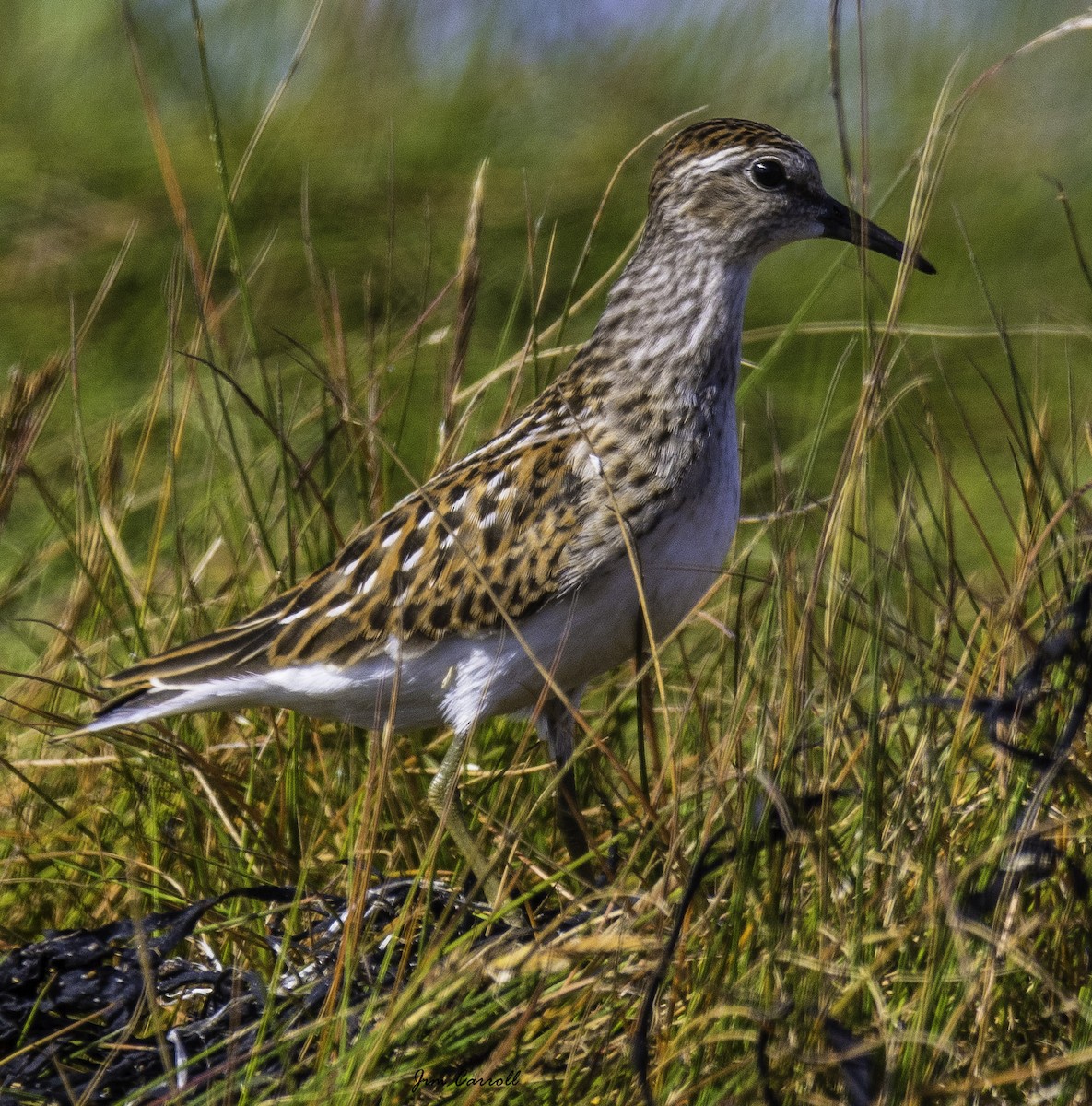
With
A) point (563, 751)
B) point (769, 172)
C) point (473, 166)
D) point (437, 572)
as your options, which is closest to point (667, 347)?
point (769, 172)

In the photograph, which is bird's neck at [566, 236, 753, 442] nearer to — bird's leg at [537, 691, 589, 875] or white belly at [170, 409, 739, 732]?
white belly at [170, 409, 739, 732]

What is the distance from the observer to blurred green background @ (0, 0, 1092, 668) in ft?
27.4

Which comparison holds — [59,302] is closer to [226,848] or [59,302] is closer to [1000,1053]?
[226,848]

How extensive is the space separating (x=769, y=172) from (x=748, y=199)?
109 mm

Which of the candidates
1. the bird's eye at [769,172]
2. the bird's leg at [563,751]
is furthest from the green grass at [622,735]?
the bird's eye at [769,172]

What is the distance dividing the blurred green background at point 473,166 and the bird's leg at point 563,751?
11.9ft

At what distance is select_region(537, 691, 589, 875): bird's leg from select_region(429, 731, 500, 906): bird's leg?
207 mm

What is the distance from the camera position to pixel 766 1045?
8.40 ft

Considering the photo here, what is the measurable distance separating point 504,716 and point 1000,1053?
78.8 inches

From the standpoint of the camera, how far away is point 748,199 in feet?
13.7

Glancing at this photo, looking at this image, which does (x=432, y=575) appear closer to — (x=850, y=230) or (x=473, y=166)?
(x=850, y=230)

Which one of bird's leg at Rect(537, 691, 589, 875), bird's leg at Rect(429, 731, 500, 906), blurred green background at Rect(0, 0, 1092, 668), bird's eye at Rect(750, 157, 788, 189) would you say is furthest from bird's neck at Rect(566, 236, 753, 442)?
blurred green background at Rect(0, 0, 1092, 668)

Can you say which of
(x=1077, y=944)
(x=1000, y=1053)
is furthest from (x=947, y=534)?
(x=1000, y=1053)

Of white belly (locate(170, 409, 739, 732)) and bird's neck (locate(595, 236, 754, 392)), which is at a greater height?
bird's neck (locate(595, 236, 754, 392))
